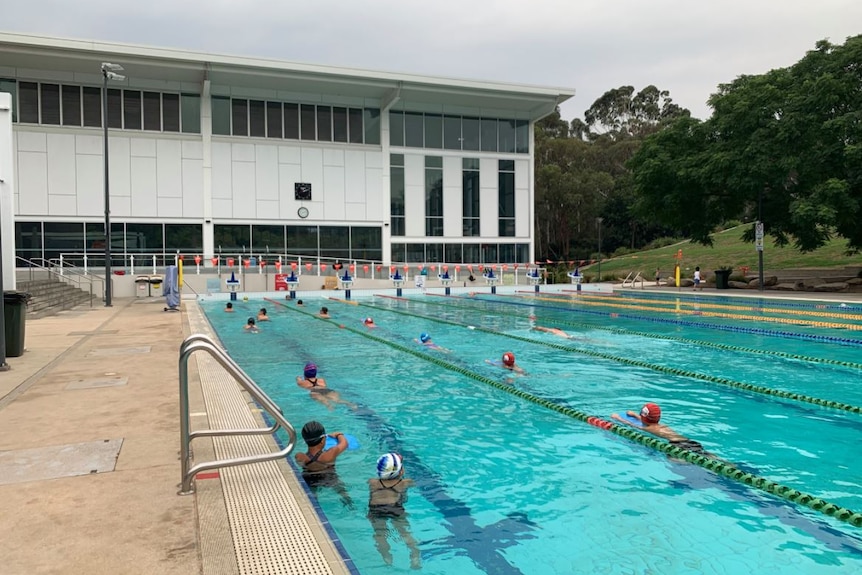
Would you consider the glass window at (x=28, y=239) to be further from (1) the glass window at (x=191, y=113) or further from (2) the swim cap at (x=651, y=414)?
(2) the swim cap at (x=651, y=414)

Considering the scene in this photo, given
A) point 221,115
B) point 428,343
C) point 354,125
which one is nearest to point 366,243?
point 354,125

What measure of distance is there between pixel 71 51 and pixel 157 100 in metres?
4.39

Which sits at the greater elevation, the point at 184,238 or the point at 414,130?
the point at 414,130

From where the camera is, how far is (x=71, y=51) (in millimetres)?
26469

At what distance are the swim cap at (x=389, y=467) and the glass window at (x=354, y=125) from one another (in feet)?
102

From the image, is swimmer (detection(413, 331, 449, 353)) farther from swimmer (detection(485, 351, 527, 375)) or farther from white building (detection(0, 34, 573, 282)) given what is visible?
white building (detection(0, 34, 573, 282))

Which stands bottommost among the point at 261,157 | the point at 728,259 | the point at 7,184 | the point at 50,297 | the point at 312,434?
the point at 312,434

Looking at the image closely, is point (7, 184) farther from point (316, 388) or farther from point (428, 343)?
point (428, 343)

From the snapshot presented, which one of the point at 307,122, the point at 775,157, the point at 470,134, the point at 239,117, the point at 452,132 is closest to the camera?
the point at 775,157

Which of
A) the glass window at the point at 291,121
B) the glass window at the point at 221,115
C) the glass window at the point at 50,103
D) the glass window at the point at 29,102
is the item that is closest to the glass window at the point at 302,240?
the glass window at the point at 291,121

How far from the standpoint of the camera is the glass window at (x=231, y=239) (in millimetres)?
31016

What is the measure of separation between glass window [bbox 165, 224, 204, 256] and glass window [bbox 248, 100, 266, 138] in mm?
5740

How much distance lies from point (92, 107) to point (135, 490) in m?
30.7

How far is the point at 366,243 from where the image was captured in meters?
34.1
